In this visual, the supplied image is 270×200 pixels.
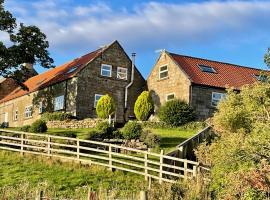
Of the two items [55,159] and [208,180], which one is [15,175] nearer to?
[55,159]

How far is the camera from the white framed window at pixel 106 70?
1945 inches

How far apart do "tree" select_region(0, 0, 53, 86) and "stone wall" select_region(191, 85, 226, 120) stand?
1274 cm

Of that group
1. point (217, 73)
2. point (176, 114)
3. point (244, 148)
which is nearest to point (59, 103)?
point (176, 114)

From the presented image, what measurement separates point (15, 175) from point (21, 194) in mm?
9457

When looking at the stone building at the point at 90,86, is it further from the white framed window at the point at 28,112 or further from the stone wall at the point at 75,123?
the stone wall at the point at 75,123

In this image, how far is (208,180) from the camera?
66.3 feet

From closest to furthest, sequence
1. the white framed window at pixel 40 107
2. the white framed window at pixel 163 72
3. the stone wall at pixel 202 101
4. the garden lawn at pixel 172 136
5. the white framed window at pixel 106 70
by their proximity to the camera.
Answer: the garden lawn at pixel 172 136 → the stone wall at pixel 202 101 → the white framed window at pixel 163 72 → the white framed window at pixel 106 70 → the white framed window at pixel 40 107

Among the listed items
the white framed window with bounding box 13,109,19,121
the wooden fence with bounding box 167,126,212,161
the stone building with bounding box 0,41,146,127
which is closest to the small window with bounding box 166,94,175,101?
the stone building with bounding box 0,41,146,127

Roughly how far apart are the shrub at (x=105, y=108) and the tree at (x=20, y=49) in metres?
5.98

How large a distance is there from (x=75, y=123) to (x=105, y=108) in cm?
276

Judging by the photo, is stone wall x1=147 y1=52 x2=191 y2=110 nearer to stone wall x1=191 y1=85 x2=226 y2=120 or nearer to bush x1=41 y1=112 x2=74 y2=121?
stone wall x1=191 y1=85 x2=226 y2=120

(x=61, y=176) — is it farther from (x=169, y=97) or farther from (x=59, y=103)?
(x=59, y=103)

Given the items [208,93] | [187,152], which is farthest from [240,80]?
[187,152]

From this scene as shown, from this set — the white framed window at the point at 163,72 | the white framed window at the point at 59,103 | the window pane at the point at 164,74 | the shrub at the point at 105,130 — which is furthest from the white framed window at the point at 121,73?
the shrub at the point at 105,130
